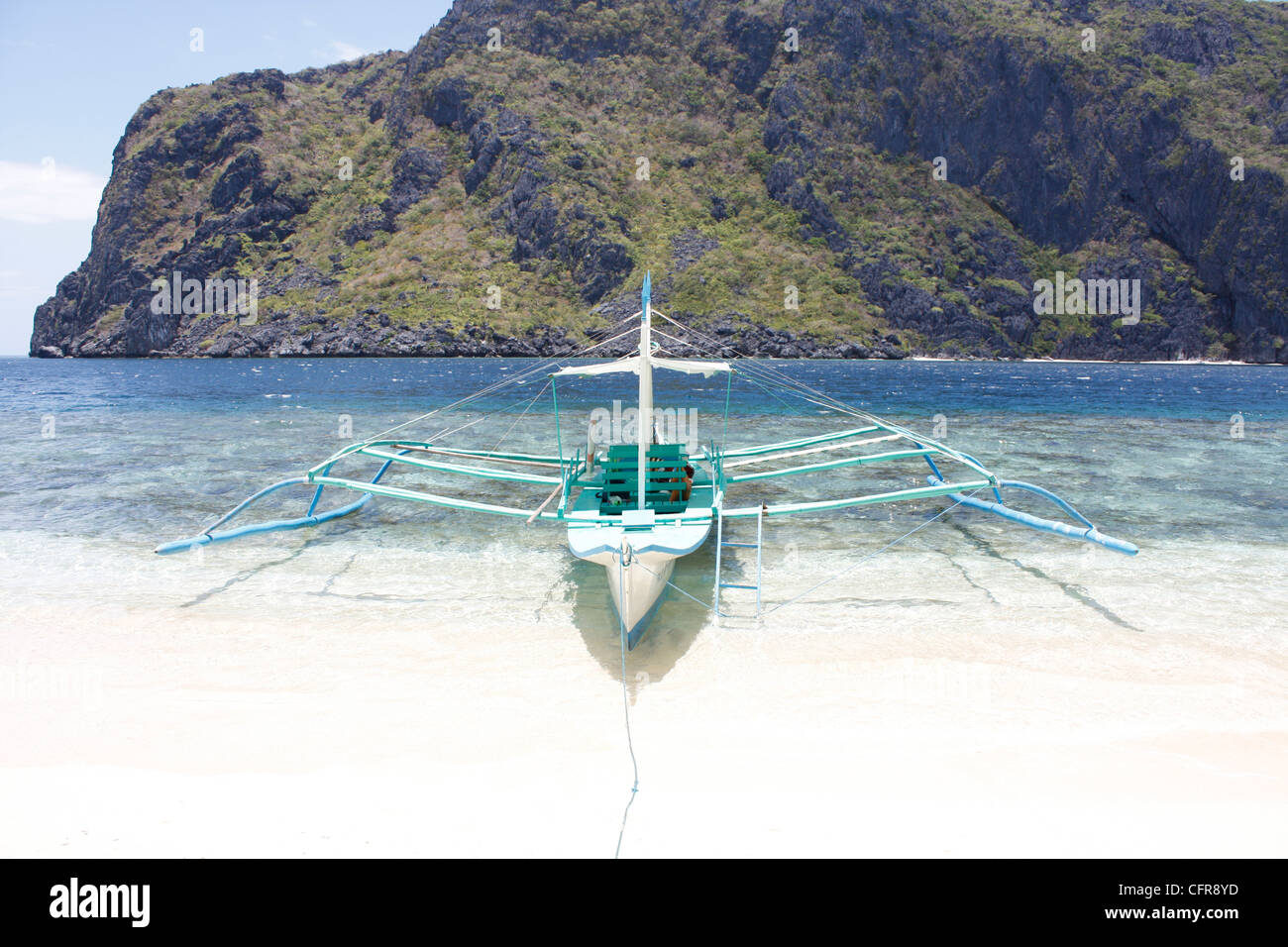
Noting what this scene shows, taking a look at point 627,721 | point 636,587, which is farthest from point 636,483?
point 627,721

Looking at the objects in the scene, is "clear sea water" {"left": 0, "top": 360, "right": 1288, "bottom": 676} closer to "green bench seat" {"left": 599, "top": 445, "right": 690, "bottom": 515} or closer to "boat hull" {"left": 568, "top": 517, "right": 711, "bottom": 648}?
"boat hull" {"left": 568, "top": 517, "right": 711, "bottom": 648}

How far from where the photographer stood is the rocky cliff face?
4218 inches

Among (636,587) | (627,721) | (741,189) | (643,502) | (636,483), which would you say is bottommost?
(627,721)

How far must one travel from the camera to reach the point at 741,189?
123312 millimetres

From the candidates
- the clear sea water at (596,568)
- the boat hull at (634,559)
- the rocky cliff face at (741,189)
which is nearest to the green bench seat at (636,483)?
the clear sea water at (596,568)

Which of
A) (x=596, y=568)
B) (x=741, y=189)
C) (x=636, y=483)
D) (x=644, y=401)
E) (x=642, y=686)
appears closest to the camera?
(x=642, y=686)

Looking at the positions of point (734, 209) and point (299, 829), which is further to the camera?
point (734, 209)

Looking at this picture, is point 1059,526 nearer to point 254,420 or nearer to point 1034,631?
point 1034,631

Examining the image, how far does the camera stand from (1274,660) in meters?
7.54

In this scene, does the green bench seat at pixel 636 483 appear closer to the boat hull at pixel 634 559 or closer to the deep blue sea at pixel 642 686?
the deep blue sea at pixel 642 686

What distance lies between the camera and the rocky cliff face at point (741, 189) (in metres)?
107

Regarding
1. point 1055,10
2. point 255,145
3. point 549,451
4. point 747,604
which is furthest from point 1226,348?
point 255,145

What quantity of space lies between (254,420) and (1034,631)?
30.0 metres

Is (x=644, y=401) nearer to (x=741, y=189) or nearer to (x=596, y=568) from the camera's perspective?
(x=596, y=568)
